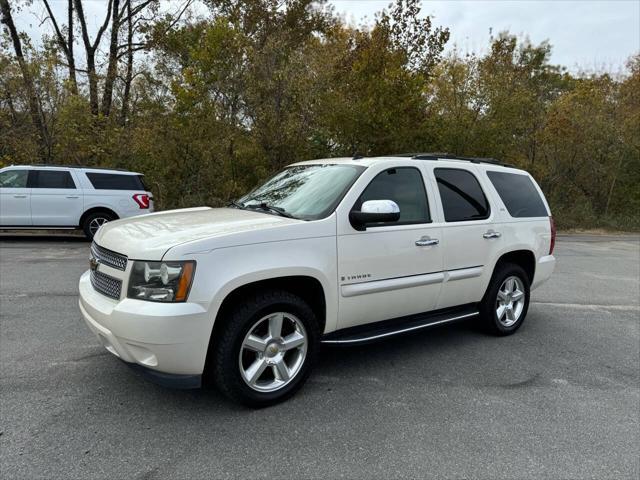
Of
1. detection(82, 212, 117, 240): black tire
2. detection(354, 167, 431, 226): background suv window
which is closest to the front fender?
detection(354, 167, 431, 226): background suv window

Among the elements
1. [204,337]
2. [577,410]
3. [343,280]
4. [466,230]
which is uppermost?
[466,230]

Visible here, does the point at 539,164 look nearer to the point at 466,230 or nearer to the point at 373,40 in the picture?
the point at 373,40

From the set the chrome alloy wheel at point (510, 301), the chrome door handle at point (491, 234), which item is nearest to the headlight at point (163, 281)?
the chrome door handle at point (491, 234)

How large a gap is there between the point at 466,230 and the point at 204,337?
2.67m

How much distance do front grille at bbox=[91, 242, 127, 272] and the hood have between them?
38 mm

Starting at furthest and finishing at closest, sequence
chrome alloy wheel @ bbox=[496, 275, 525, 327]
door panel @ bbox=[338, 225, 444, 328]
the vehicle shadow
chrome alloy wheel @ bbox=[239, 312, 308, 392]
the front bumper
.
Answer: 1. chrome alloy wheel @ bbox=[496, 275, 525, 327]
2. door panel @ bbox=[338, 225, 444, 328]
3. the vehicle shadow
4. chrome alloy wheel @ bbox=[239, 312, 308, 392]
5. the front bumper

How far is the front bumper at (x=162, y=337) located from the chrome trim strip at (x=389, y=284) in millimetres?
1143

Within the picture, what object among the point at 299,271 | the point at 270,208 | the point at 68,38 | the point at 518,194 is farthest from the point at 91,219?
the point at 68,38

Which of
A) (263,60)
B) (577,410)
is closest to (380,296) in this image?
(577,410)

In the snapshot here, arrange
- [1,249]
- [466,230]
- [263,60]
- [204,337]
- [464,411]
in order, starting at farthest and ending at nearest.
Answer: [263,60]
[1,249]
[466,230]
[464,411]
[204,337]

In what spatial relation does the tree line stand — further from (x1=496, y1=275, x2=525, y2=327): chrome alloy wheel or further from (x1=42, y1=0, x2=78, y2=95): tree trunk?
(x1=496, y1=275, x2=525, y2=327): chrome alloy wheel

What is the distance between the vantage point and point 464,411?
3299mm

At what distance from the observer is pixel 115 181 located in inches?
445

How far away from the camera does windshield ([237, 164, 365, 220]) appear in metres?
3.66
